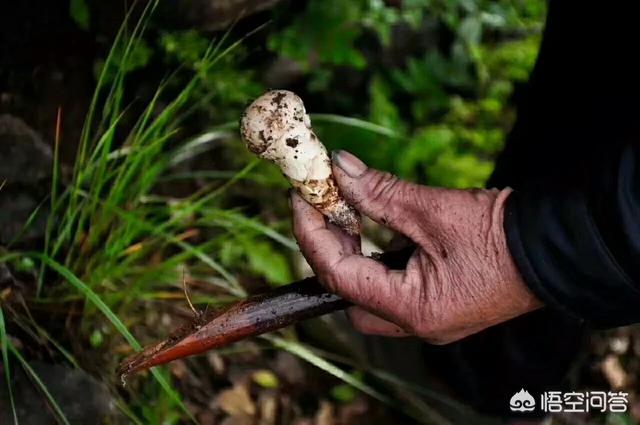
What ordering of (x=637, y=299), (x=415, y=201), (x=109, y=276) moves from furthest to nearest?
(x=109, y=276)
(x=415, y=201)
(x=637, y=299)

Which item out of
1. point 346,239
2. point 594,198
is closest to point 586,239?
point 594,198

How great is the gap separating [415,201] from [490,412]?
52.3 inches

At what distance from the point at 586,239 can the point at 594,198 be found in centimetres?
8

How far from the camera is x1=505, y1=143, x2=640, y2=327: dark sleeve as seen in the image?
1359mm

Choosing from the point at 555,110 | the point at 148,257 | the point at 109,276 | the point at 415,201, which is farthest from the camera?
the point at 148,257

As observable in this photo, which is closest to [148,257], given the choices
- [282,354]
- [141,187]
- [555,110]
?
[141,187]

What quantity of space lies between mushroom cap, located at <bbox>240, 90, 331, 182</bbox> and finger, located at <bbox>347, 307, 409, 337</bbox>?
499 mm

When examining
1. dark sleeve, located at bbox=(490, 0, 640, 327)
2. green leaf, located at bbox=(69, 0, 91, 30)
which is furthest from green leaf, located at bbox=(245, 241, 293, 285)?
dark sleeve, located at bbox=(490, 0, 640, 327)

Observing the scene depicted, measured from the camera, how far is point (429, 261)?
1.58 metres

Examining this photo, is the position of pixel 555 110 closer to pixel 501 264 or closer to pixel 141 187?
pixel 501 264

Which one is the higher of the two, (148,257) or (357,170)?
(357,170)

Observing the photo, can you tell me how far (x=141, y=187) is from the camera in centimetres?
231

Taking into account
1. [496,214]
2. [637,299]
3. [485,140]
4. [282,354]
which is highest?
[496,214]

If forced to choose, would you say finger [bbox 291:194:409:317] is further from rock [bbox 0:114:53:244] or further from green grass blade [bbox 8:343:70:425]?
rock [bbox 0:114:53:244]
